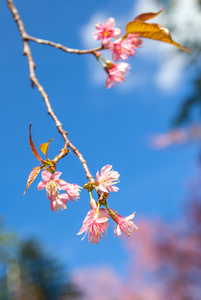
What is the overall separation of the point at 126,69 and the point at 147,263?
1044 centimetres

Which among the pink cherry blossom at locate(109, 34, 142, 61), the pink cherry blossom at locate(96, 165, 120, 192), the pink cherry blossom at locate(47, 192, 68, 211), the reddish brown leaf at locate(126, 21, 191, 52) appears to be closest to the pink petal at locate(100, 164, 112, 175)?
the pink cherry blossom at locate(96, 165, 120, 192)

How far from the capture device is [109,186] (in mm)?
698

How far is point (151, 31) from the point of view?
888mm

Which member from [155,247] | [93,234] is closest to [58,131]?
[93,234]

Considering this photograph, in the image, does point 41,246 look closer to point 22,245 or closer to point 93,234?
point 22,245

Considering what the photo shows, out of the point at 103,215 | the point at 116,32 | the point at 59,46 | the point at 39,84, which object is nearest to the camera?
the point at 103,215

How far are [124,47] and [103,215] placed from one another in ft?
1.81

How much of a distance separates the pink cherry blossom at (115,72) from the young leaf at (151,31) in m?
0.20

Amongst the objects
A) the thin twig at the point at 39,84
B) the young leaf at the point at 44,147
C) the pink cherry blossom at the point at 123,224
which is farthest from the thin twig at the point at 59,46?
the pink cherry blossom at the point at 123,224

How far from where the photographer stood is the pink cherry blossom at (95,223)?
2.22 ft

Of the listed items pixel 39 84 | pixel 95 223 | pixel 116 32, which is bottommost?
pixel 95 223

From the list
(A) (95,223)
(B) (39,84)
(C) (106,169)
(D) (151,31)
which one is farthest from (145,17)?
(A) (95,223)

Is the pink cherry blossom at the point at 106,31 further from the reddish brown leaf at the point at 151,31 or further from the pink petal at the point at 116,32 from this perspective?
the reddish brown leaf at the point at 151,31

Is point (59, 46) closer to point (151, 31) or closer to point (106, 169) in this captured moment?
point (151, 31)
